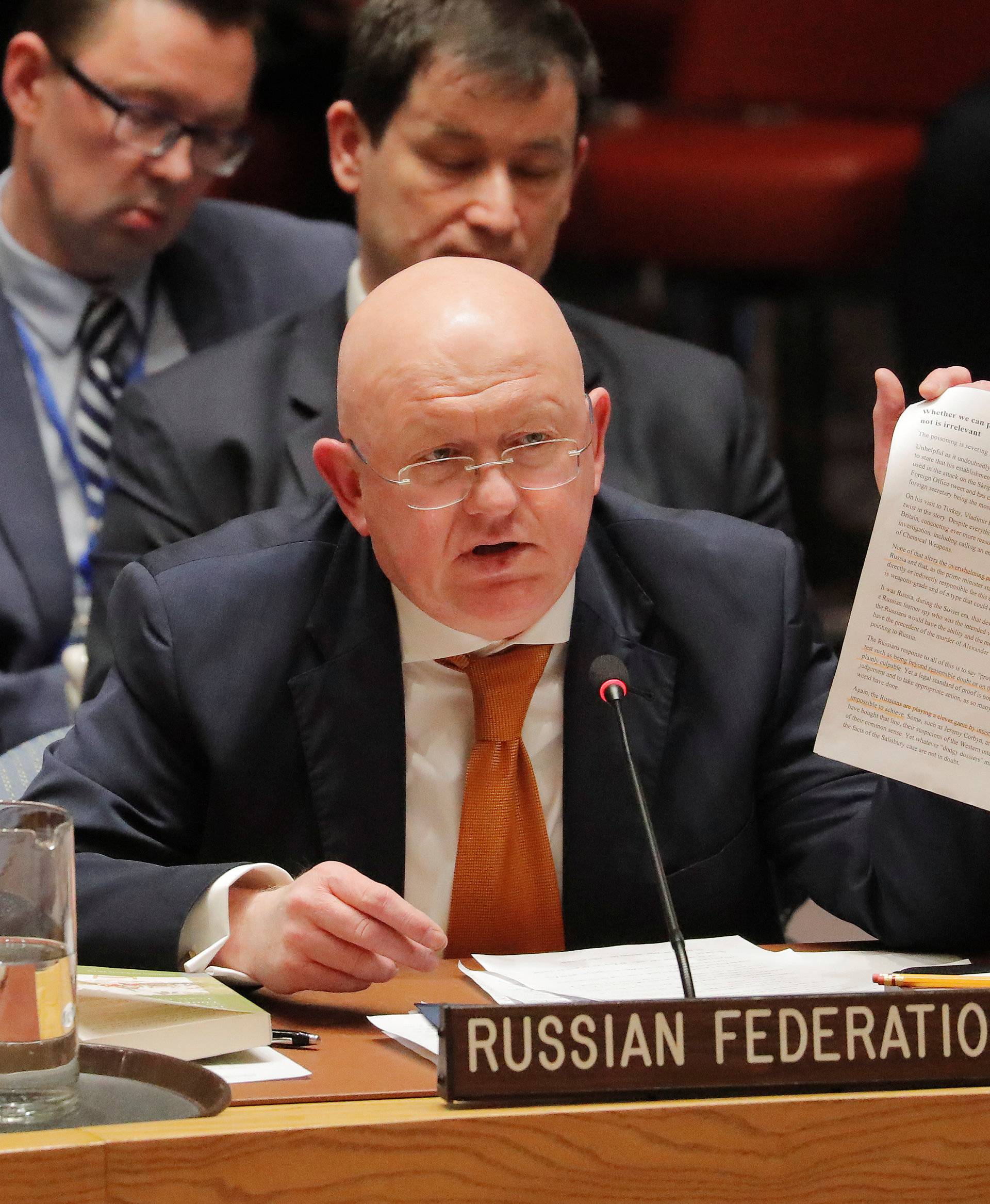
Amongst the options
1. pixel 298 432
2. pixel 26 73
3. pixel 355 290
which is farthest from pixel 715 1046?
pixel 26 73

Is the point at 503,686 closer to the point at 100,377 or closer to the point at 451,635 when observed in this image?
the point at 451,635

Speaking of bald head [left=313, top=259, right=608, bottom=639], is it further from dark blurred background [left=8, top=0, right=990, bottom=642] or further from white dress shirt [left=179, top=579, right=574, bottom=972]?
dark blurred background [left=8, top=0, right=990, bottom=642]

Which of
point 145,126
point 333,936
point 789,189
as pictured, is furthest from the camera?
point 789,189

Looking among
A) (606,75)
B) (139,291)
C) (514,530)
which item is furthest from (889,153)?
(514,530)

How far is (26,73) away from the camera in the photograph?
309 centimetres

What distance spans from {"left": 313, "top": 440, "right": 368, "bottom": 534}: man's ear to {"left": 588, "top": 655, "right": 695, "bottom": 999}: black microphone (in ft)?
1.11

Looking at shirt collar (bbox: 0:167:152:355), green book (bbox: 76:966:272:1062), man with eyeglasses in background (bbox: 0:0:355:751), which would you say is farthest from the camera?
shirt collar (bbox: 0:167:152:355)

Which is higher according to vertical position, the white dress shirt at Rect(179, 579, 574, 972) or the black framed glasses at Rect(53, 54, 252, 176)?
the black framed glasses at Rect(53, 54, 252, 176)

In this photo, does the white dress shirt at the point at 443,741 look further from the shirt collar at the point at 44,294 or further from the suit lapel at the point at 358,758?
the shirt collar at the point at 44,294

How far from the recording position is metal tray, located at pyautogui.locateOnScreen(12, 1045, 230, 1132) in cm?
121

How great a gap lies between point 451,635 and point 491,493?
0.68 ft

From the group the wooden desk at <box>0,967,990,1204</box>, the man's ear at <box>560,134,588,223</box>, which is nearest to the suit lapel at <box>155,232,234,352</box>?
the man's ear at <box>560,134,588,223</box>

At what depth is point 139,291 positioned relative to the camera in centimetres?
318

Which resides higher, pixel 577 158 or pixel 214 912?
pixel 577 158
